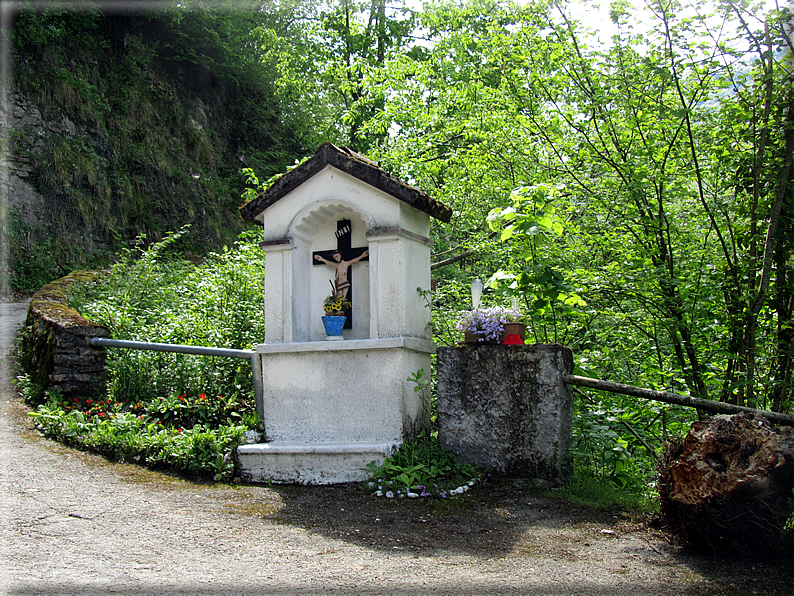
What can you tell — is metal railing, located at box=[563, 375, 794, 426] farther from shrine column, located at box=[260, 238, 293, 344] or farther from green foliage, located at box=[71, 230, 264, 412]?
green foliage, located at box=[71, 230, 264, 412]

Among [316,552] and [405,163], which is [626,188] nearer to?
[316,552]

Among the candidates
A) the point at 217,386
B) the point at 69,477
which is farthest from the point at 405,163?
the point at 69,477

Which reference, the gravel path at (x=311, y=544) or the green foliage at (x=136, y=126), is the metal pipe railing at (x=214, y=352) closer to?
the gravel path at (x=311, y=544)

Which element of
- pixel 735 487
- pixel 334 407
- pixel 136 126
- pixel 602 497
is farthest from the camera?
pixel 136 126

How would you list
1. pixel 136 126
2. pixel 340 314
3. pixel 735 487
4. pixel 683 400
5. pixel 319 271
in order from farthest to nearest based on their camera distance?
pixel 136 126 → pixel 319 271 → pixel 340 314 → pixel 683 400 → pixel 735 487

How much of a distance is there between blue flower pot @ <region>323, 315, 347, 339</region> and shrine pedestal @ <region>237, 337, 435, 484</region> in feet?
0.88

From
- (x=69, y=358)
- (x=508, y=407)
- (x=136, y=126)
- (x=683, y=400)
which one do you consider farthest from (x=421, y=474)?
(x=136, y=126)

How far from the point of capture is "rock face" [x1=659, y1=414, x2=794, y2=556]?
3217mm

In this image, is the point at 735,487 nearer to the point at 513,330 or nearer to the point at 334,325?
the point at 513,330

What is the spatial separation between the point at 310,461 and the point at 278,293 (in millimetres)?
1521

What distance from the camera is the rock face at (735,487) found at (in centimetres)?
322

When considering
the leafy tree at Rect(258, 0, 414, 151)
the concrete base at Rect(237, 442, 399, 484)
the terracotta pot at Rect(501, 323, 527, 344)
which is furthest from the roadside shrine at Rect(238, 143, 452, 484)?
the leafy tree at Rect(258, 0, 414, 151)

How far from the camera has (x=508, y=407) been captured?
4.78 metres

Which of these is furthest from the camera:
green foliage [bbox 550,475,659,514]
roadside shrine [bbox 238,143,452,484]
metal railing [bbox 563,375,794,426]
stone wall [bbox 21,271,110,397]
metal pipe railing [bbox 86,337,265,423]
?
stone wall [bbox 21,271,110,397]
